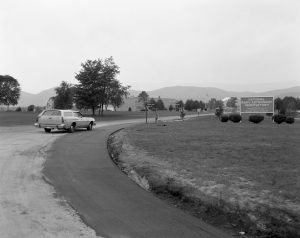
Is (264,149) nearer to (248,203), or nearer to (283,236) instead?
(248,203)

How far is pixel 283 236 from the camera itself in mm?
5789

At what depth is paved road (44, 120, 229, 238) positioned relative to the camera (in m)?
6.07

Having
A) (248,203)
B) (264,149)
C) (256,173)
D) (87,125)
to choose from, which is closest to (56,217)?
(248,203)

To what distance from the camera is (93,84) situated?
61.4 meters

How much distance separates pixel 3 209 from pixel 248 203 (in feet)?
13.3

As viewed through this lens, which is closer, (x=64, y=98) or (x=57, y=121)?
(x=57, y=121)

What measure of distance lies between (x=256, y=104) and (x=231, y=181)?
3674cm

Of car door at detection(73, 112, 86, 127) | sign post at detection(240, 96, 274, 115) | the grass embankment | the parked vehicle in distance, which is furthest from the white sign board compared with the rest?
the grass embankment

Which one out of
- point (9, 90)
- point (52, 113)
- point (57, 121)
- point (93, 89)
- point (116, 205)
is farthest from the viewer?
point (9, 90)

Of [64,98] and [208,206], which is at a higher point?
[64,98]

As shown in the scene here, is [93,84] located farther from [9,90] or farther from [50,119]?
[9,90]

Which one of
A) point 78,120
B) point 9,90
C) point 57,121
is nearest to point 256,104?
point 78,120

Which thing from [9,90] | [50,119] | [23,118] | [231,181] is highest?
[9,90]

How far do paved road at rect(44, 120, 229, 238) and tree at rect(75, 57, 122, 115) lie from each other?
49.4 m
